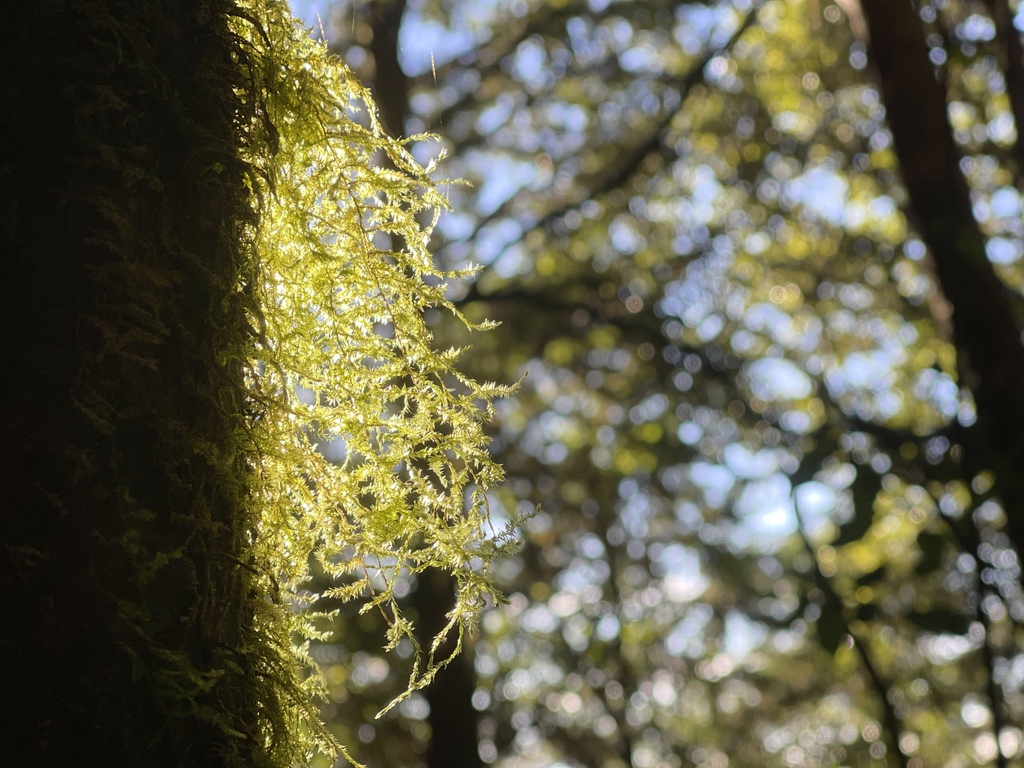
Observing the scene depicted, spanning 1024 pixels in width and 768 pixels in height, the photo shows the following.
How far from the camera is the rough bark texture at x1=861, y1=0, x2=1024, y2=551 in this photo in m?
2.54

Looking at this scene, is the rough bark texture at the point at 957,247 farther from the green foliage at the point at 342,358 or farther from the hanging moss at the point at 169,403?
the hanging moss at the point at 169,403

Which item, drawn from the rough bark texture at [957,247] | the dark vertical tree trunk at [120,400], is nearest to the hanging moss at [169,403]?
the dark vertical tree trunk at [120,400]

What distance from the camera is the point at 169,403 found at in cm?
86

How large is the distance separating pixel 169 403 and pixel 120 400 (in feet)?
0.19

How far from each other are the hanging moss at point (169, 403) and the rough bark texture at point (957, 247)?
2019mm

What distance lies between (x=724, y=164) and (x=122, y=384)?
7277 mm

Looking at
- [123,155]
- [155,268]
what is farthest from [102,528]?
[123,155]

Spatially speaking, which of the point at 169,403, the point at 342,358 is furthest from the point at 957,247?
the point at 169,403

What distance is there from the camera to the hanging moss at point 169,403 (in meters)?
0.73

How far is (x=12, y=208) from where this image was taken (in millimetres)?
777

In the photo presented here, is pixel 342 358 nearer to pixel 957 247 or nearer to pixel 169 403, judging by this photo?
pixel 169 403

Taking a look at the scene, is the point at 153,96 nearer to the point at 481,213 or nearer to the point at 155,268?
the point at 155,268

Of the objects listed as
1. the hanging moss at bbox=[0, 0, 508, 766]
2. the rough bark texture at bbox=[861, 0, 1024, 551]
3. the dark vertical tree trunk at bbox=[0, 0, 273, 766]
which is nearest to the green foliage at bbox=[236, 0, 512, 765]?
the hanging moss at bbox=[0, 0, 508, 766]

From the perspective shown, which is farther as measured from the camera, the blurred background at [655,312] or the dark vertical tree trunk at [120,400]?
the blurred background at [655,312]
